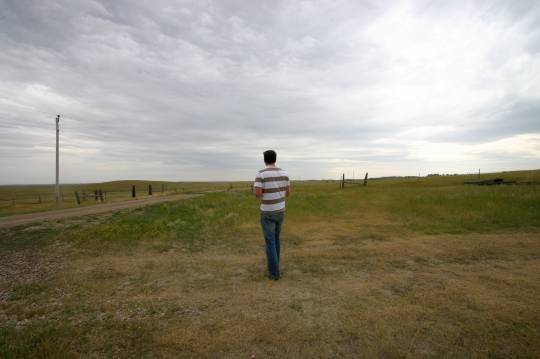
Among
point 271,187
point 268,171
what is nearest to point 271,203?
point 271,187

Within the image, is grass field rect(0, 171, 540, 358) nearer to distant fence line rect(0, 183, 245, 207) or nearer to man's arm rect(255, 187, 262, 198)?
man's arm rect(255, 187, 262, 198)

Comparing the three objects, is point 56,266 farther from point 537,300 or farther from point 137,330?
point 537,300

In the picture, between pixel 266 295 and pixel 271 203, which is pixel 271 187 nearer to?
pixel 271 203

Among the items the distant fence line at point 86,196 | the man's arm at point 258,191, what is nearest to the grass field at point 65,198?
the distant fence line at point 86,196

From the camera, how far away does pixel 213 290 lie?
4.41m

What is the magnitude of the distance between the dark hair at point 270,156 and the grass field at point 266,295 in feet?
7.88

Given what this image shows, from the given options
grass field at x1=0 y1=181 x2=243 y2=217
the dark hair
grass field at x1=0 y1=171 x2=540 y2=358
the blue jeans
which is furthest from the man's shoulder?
grass field at x1=0 y1=181 x2=243 y2=217

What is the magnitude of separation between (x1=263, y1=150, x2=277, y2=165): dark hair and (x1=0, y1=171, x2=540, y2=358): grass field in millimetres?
2401

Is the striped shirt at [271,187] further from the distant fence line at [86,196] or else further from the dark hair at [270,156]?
the distant fence line at [86,196]

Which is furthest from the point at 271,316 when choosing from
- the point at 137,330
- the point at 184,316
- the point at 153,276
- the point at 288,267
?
the point at 153,276

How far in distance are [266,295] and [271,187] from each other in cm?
196

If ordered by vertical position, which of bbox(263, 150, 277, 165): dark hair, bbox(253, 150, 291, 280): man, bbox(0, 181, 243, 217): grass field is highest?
bbox(263, 150, 277, 165): dark hair

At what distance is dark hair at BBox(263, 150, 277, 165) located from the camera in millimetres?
5020

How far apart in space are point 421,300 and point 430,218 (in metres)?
9.78
